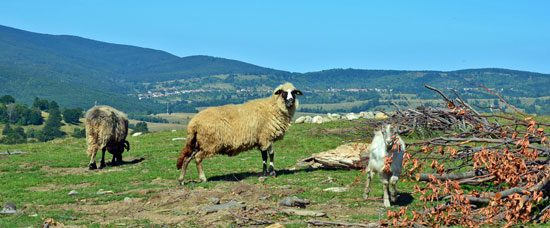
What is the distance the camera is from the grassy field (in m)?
12.1

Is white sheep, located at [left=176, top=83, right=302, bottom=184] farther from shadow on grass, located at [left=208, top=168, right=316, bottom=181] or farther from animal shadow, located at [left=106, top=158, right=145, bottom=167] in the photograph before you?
animal shadow, located at [left=106, top=158, right=145, bottom=167]

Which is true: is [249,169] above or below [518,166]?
below

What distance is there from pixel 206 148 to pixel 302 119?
23.0 metres

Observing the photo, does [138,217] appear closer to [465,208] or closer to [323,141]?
[465,208]

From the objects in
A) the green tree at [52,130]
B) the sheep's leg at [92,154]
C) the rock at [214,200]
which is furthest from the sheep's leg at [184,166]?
the green tree at [52,130]

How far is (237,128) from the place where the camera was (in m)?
17.1

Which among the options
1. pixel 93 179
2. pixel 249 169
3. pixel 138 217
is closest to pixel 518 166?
pixel 138 217

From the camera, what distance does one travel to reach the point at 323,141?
27.3 meters

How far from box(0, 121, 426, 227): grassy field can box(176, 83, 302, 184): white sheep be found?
0.94 m

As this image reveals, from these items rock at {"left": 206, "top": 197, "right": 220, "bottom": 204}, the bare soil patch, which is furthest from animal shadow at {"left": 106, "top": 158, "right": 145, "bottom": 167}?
rock at {"left": 206, "top": 197, "right": 220, "bottom": 204}

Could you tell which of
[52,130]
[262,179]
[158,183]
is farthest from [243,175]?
[52,130]

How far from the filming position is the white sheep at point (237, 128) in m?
16.8

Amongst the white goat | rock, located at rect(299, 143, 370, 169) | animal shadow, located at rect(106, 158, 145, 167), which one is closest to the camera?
the white goat

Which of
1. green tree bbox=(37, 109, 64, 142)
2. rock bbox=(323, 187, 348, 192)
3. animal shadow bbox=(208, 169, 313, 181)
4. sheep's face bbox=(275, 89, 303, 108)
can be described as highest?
sheep's face bbox=(275, 89, 303, 108)
